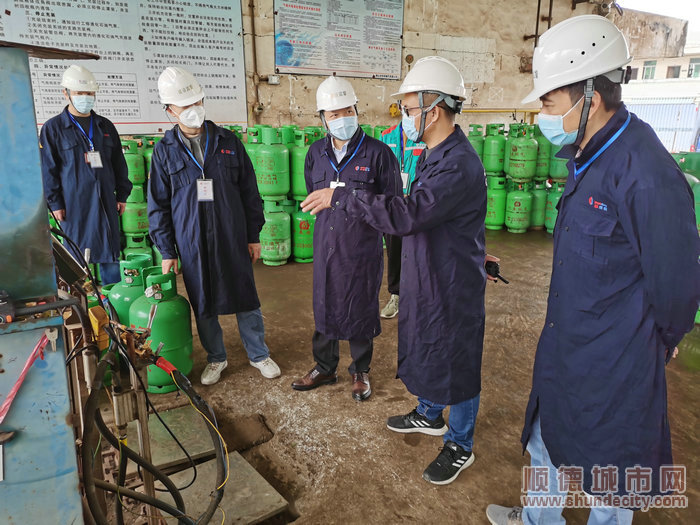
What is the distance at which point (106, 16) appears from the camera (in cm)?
443

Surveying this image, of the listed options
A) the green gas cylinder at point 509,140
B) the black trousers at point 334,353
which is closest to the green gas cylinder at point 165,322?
the black trousers at point 334,353

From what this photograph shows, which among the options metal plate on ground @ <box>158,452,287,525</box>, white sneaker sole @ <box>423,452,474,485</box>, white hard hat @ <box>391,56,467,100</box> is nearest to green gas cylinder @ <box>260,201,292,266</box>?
metal plate on ground @ <box>158,452,287,525</box>

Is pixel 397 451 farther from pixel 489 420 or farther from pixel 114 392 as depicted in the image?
pixel 114 392

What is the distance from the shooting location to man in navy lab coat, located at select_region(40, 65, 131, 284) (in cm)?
328

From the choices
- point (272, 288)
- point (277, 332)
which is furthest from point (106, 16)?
point (277, 332)

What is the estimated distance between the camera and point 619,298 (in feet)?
3.76

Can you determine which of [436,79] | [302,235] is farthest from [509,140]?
[436,79]

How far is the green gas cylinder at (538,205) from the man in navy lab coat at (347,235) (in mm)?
4499

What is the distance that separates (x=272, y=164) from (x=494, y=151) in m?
3.11

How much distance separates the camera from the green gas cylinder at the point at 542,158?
6.15 m

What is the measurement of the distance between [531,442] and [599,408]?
14.7 inches

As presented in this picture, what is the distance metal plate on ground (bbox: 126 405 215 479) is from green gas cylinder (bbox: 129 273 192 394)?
0.25m

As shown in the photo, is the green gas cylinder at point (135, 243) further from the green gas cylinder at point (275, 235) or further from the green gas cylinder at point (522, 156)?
the green gas cylinder at point (522, 156)

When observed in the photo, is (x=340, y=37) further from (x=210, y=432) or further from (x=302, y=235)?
(x=210, y=432)
